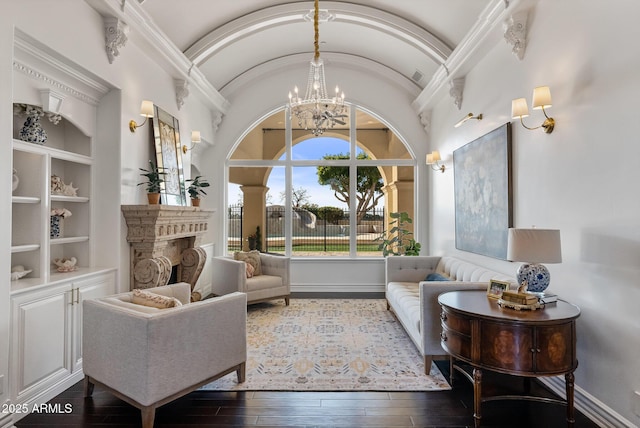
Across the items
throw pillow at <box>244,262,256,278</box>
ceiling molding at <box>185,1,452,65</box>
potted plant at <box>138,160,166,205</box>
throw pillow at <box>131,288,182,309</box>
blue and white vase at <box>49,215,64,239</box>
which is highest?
ceiling molding at <box>185,1,452,65</box>

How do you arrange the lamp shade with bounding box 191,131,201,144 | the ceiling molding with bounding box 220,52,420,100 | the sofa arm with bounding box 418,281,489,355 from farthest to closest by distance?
the ceiling molding with bounding box 220,52,420,100, the lamp shade with bounding box 191,131,201,144, the sofa arm with bounding box 418,281,489,355

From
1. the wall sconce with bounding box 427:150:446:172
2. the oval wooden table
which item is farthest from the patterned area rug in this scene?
the wall sconce with bounding box 427:150:446:172

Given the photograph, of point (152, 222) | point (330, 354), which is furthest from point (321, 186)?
point (330, 354)

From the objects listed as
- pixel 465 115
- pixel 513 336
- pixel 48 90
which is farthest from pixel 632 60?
pixel 48 90

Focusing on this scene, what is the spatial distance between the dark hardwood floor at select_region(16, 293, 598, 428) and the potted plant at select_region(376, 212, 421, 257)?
11.0ft

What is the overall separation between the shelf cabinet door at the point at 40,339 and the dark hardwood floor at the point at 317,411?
0.19 metres

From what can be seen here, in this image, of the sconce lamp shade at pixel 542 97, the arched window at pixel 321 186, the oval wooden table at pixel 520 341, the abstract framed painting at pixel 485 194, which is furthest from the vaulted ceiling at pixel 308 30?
the oval wooden table at pixel 520 341

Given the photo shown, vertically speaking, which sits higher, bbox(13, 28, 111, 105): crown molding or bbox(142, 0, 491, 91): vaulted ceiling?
bbox(142, 0, 491, 91): vaulted ceiling

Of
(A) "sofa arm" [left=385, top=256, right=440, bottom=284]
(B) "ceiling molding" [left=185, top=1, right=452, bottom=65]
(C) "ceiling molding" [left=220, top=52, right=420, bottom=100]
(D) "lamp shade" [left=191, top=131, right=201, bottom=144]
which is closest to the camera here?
(B) "ceiling molding" [left=185, top=1, right=452, bottom=65]

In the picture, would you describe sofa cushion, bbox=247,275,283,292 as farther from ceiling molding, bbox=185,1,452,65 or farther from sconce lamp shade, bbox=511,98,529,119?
sconce lamp shade, bbox=511,98,529,119

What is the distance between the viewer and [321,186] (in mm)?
6789

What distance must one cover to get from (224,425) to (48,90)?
293 centimetres

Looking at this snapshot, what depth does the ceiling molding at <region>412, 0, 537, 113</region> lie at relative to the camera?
331 centimetres

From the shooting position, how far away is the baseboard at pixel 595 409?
224cm
